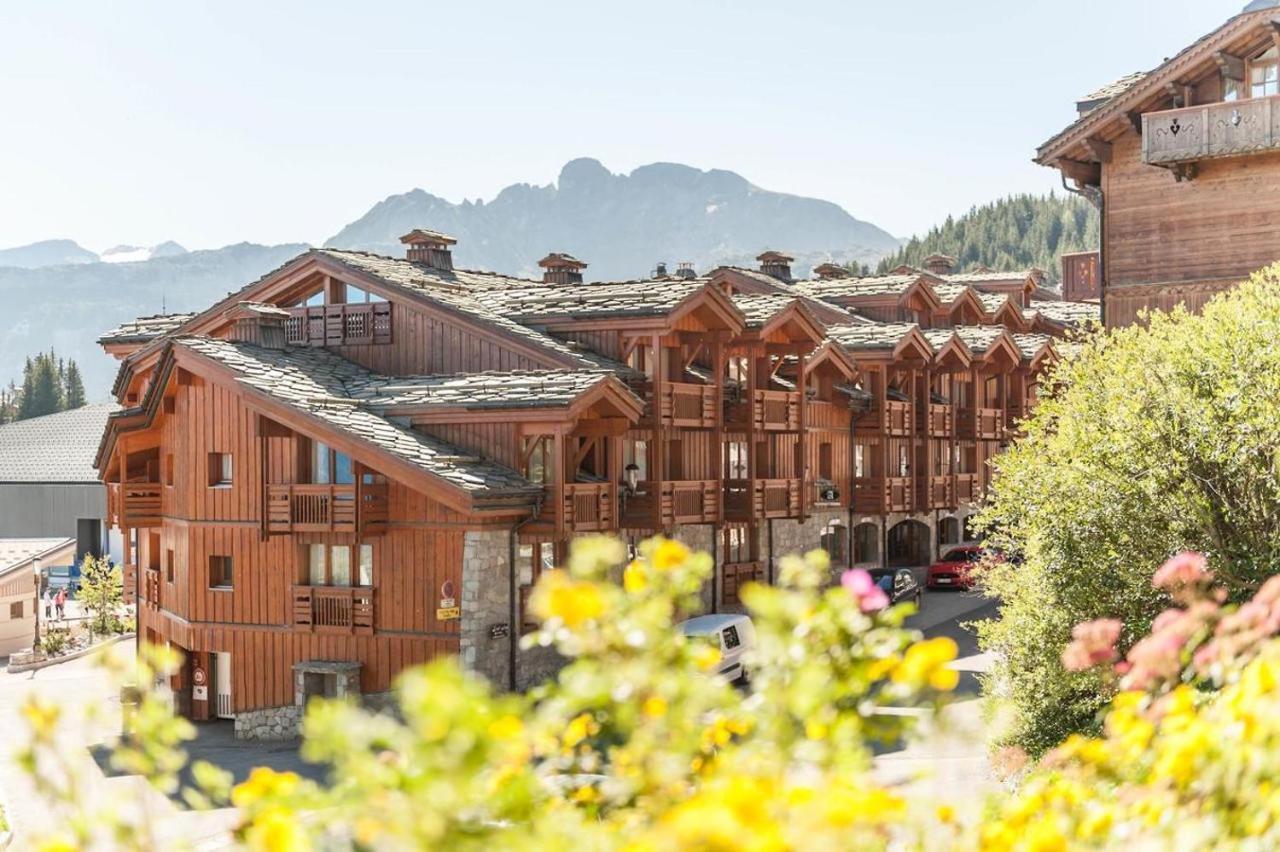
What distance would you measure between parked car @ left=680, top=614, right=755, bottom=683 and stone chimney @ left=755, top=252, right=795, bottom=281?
29699mm

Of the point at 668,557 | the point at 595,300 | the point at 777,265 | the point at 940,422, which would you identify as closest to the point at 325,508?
the point at 595,300

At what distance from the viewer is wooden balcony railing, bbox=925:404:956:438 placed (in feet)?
167

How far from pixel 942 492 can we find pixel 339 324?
22.8m

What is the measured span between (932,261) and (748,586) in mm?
73102

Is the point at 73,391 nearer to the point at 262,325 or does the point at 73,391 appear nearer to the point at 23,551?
the point at 23,551

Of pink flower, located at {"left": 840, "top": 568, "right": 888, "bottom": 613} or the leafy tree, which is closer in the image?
pink flower, located at {"left": 840, "top": 568, "right": 888, "bottom": 613}

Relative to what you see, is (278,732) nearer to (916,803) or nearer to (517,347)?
(517,347)

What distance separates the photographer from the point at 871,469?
49.2 meters

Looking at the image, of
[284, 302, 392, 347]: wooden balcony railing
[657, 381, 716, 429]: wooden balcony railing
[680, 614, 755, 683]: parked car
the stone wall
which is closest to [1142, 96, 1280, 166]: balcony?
[657, 381, 716, 429]: wooden balcony railing

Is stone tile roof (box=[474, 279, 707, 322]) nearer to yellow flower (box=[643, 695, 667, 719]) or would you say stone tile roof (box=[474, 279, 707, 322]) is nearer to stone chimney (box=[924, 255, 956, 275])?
yellow flower (box=[643, 695, 667, 719])

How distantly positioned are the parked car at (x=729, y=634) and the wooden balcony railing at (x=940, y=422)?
19.7m

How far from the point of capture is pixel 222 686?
3269 cm

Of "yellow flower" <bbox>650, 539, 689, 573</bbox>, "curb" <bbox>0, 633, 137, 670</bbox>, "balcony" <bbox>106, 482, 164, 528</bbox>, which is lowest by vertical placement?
"curb" <bbox>0, 633, 137, 670</bbox>

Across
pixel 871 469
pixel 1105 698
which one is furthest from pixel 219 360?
pixel 871 469
